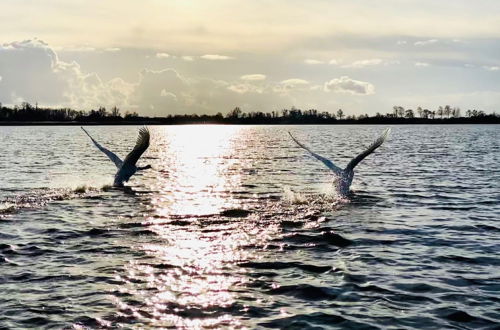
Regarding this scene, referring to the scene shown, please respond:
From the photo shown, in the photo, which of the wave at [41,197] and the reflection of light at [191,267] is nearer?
the reflection of light at [191,267]

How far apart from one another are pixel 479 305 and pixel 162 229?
11534 millimetres

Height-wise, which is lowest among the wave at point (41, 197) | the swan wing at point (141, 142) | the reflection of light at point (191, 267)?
the reflection of light at point (191, 267)

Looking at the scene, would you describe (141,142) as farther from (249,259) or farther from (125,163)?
(249,259)

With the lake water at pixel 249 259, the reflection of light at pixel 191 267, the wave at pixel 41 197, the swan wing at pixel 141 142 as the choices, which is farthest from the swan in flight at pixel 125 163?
the reflection of light at pixel 191 267

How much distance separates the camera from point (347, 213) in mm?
24359

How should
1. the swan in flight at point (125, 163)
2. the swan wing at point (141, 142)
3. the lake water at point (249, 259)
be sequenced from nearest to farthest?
1. the lake water at point (249, 259)
2. the swan wing at point (141, 142)
3. the swan in flight at point (125, 163)

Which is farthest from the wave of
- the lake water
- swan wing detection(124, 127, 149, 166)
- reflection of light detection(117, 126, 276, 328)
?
reflection of light detection(117, 126, 276, 328)

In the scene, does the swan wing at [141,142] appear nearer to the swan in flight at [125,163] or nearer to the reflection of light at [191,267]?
the swan in flight at [125,163]

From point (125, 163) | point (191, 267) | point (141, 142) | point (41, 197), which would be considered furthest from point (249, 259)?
point (125, 163)

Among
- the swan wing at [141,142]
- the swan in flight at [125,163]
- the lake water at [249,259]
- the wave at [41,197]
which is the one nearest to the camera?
the lake water at [249,259]

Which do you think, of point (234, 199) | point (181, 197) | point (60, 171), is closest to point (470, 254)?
point (234, 199)

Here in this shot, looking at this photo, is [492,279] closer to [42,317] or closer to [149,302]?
[149,302]

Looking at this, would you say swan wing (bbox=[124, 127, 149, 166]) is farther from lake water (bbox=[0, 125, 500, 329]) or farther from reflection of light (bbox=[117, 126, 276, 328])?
reflection of light (bbox=[117, 126, 276, 328])

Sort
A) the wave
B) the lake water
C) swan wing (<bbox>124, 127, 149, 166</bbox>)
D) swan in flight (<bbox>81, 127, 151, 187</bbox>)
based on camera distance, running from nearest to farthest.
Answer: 1. the lake water
2. the wave
3. swan wing (<bbox>124, 127, 149, 166</bbox>)
4. swan in flight (<bbox>81, 127, 151, 187</bbox>)
